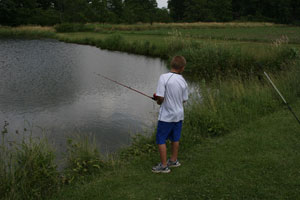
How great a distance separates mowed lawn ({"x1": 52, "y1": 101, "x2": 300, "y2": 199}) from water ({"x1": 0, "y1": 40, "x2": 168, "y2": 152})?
7.47ft

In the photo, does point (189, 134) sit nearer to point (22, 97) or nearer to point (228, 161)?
point (228, 161)

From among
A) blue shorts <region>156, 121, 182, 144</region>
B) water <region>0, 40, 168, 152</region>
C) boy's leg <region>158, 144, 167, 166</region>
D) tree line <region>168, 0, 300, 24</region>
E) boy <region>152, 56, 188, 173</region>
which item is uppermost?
tree line <region>168, 0, 300, 24</region>

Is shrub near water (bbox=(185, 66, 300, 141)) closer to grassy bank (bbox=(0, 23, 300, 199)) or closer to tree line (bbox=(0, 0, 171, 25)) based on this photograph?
grassy bank (bbox=(0, 23, 300, 199))

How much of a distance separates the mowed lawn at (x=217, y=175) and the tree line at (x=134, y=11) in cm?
5783

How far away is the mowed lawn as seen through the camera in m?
4.22

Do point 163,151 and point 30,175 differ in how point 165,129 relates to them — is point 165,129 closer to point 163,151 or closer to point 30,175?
point 163,151

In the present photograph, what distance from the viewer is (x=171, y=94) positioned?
4574mm

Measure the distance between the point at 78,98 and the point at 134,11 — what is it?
205 ft

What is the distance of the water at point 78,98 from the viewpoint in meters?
8.76

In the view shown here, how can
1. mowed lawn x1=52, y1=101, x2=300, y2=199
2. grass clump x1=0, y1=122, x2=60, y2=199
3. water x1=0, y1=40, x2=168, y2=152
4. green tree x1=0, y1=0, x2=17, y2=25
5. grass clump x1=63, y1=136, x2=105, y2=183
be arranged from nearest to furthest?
mowed lawn x1=52, y1=101, x2=300, y2=199 < grass clump x1=0, y1=122, x2=60, y2=199 < grass clump x1=63, y1=136, x2=105, y2=183 < water x1=0, y1=40, x2=168, y2=152 < green tree x1=0, y1=0, x2=17, y2=25

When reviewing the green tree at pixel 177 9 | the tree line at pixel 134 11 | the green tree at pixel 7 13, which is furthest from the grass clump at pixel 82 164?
the green tree at pixel 177 9

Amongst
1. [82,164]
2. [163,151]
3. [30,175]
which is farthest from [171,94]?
[30,175]

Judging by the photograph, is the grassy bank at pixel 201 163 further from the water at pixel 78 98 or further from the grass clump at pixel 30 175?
the water at pixel 78 98

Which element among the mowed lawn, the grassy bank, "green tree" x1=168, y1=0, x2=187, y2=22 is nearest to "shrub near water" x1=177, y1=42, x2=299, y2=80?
the grassy bank
